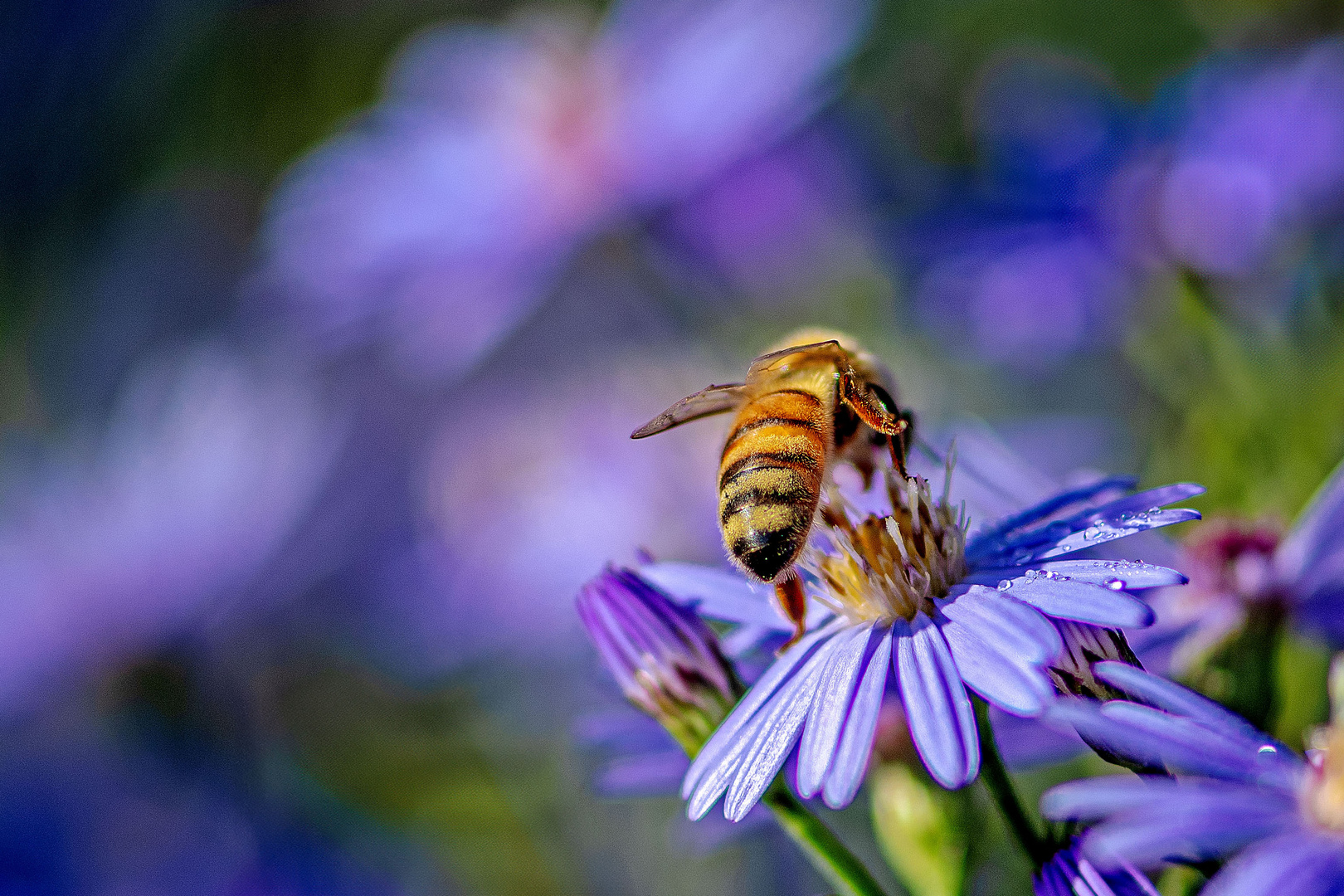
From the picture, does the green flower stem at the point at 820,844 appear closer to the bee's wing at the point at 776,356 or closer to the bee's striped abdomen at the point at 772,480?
the bee's striped abdomen at the point at 772,480

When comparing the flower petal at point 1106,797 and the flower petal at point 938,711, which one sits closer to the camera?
Answer: the flower petal at point 1106,797

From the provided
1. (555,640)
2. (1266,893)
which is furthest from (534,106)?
(1266,893)

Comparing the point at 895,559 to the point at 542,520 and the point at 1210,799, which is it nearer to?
the point at 1210,799

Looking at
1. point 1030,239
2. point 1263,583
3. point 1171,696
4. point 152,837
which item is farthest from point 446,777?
point 1171,696

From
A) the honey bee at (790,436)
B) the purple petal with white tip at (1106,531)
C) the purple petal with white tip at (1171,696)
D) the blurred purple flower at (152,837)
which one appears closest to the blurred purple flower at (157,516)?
the blurred purple flower at (152,837)

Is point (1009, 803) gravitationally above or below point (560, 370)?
below

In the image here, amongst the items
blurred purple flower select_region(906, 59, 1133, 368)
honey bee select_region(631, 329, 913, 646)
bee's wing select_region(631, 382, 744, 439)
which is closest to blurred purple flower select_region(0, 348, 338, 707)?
blurred purple flower select_region(906, 59, 1133, 368)
